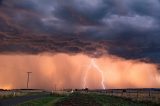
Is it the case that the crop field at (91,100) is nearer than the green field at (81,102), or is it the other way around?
the green field at (81,102)

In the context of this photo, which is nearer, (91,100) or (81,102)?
(81,102)

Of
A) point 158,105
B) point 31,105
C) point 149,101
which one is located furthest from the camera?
point 149,101

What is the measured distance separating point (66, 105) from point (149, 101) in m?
22.5

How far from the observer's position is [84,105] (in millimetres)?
43438

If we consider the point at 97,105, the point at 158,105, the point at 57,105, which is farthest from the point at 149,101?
the point at 57,105

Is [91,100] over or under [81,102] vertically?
over

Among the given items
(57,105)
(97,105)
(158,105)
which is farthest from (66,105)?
(158,105)

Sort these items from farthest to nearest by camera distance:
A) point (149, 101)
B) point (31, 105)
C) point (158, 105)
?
point (149, 101), point (158, 105), point (31, 105)

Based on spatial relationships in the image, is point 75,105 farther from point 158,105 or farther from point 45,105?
point 158,105

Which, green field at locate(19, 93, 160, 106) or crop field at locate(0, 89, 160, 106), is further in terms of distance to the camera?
crop field at locate(0, 89, 160, 106)

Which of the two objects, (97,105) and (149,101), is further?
(149,101)

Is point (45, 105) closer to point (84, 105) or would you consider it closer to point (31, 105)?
point (31, 105)

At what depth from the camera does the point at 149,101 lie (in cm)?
6081

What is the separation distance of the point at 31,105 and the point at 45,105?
2913 mm
